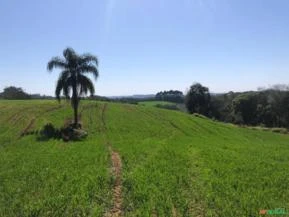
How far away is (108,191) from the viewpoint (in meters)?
11.9

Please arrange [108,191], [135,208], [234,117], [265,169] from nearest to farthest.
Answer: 1. [135,208]
2. [108,191]
3. [265,169]
4. [234,117]

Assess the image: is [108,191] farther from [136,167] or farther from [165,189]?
[136,167]

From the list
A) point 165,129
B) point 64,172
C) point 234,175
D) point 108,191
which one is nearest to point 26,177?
point 64,172

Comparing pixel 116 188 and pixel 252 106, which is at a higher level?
pixel 252 106

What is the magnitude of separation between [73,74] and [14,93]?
252ft

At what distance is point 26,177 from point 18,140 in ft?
43.4

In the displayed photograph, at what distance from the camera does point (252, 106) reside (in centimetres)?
7975

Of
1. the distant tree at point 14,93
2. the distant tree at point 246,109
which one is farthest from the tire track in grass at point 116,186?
the distant tree at point 14,93

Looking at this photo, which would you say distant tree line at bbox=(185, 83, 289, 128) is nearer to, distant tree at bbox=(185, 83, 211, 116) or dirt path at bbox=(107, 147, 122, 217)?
distant tree at bbox=(185, 83, 211, 116)

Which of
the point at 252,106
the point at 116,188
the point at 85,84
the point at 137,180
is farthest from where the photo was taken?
the point at 252,106

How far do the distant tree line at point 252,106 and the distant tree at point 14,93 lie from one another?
4946cm

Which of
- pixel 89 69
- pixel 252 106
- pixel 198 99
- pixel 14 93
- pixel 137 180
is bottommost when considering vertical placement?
pixel 137 180

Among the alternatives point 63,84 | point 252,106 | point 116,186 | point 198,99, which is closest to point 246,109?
point 252,106

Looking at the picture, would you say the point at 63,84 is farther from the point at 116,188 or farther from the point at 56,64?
the point at 116,188
